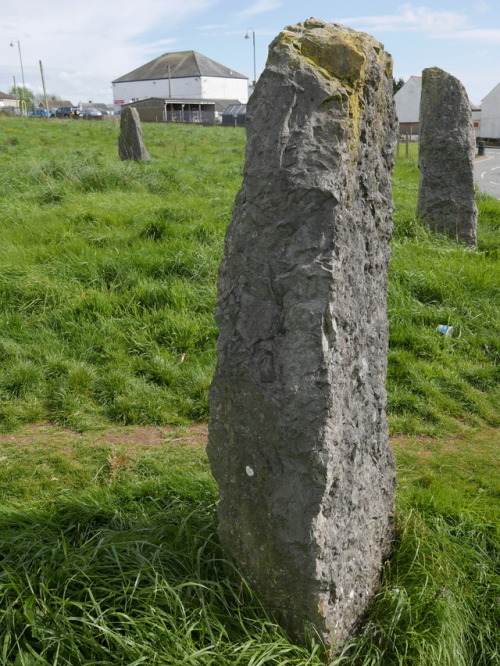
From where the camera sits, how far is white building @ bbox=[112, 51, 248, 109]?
303ft

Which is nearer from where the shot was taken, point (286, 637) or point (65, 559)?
point (286, 637)

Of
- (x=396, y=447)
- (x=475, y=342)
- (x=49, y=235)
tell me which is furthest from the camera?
(x=49, y=235)

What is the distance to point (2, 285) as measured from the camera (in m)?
7.17

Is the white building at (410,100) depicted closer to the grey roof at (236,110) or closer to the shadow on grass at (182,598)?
the grey roof at (236,110)

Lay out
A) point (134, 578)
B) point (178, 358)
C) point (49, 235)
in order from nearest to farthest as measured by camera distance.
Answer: point (134, 578), point (178, 358), point (49, 235)

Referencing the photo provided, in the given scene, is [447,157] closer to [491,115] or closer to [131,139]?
[131,139]

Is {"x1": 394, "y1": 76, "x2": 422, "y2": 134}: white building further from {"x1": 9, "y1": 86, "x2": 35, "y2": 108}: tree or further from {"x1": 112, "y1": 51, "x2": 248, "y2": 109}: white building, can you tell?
{"x1": 9, "y1": 86, "x2": 35, "y2": 108}: tree

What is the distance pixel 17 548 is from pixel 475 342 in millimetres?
5181

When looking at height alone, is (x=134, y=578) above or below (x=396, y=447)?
above

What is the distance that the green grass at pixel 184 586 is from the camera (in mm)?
2723

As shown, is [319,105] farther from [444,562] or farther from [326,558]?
[444,562]

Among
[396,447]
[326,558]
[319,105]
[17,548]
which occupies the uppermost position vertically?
[319,105]

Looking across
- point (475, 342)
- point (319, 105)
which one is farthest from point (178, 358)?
point (319, 105)

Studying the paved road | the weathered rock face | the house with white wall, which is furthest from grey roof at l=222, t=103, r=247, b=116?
the house with white wall
